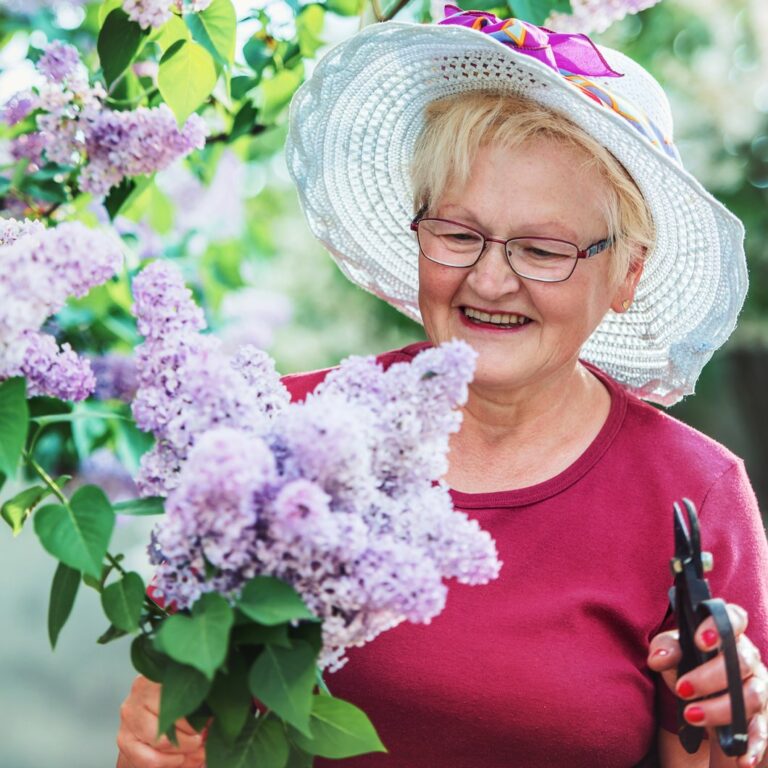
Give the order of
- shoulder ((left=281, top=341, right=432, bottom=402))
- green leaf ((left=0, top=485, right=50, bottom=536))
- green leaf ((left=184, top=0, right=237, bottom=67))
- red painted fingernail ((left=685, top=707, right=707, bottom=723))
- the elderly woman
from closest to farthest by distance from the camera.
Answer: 1. green leaf ((left=0, top=485, right=50, bottom=536))
2. red painted fingernail ((left=685, top=707, right=707, bottom=723))
3. green leaf ((left=184, top=0, right=237, bottom=67))
4. the elderly woman
5. shoulder ((left=281, top=341, right=432, bottom=402))

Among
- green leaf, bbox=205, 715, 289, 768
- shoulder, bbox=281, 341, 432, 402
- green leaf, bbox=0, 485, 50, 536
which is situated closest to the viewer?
green leaf, bbox=205, 715, 289, 768

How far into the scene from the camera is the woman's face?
1549 millimetres

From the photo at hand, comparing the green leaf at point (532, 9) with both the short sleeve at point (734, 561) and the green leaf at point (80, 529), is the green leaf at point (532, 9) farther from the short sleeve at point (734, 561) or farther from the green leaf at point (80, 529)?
the green leaf at point (80, 529)

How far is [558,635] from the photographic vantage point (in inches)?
61.6

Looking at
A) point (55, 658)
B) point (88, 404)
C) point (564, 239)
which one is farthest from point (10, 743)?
point (564, 239)

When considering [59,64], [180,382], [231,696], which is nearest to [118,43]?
[59,64]

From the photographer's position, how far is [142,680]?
126 cm

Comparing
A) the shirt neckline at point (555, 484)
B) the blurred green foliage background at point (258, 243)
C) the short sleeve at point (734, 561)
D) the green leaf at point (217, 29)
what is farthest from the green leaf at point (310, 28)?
the short sleeve at point (734, 561)

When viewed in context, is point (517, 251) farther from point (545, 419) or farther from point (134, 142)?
point (134, 142)

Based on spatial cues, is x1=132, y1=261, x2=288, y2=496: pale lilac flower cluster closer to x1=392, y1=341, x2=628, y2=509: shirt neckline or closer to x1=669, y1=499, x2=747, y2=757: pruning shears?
x1=669, y1=499, x2=747, y2=757: pruning shears

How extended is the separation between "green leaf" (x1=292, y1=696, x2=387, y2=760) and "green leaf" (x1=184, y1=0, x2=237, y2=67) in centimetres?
85

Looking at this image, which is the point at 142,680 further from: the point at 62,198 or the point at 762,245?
the point at 762,245

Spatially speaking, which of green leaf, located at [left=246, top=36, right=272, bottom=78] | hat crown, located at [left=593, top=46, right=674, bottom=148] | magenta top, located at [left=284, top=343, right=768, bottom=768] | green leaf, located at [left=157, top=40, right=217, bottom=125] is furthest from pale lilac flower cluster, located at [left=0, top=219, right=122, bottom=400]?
green leaf, located at [left=246, top=36, right=272, bottom=78]

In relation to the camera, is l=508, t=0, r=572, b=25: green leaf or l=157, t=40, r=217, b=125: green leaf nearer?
l=157, t=40, r=217, b=125: green leaf
